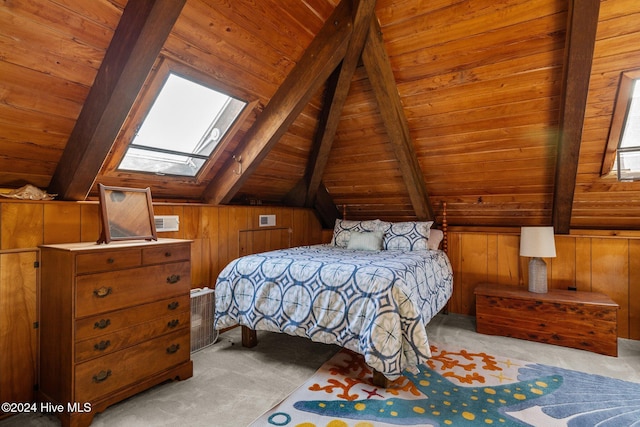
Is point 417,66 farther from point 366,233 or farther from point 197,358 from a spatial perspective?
point 197,358

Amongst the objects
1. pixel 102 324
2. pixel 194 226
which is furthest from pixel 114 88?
pixel 194 226

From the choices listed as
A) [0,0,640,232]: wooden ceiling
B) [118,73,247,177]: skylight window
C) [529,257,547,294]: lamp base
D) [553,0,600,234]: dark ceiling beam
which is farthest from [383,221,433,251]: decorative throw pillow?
[118,73,247,177]: skylight window

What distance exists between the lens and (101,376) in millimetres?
1764

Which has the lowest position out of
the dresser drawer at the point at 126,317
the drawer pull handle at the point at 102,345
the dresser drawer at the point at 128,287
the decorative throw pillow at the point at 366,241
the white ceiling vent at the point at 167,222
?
the drawer pull handle at the point at 102,345

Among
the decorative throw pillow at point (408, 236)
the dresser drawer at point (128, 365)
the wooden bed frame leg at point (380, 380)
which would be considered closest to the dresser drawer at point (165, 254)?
the dresser drawer at point (128, 365)

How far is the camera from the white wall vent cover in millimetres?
3697

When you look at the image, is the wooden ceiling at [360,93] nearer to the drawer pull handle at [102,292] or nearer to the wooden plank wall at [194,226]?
the wooden plank wall at [194,226]

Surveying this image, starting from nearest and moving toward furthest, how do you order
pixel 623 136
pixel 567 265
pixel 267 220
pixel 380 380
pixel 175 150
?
pixel 380 380
pixel 623 136
pixel 175 150
pixel 567 265
pixel 267 220

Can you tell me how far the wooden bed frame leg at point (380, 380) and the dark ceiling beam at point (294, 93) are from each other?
190 cm

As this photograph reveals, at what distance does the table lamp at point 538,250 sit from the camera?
2965 mm

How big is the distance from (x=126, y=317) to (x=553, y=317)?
3.20m

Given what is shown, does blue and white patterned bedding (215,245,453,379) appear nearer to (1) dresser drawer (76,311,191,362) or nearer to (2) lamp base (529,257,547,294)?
(1) dresser drawer (76,311,191,362)

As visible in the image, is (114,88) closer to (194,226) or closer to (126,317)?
(126,317)

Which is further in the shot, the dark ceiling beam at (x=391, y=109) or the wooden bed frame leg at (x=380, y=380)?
the dark ceiling beam at (x=391, y=109)
